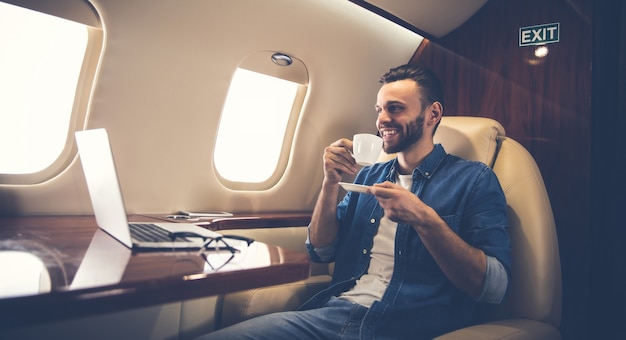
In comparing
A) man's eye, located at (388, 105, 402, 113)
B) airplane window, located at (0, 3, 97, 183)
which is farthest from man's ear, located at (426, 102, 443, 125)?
airplane window, located at (0, 3, 97, 183)

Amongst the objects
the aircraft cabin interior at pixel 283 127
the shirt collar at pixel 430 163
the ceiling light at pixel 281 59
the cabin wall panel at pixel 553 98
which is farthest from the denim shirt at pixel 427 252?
the ceiling light at pixel 281 59

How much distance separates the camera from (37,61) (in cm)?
180

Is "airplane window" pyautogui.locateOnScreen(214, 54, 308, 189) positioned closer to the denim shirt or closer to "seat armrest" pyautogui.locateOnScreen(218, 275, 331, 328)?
"seat armrest" pyautogui.locateOnScreen(218, 275, 331, 328)

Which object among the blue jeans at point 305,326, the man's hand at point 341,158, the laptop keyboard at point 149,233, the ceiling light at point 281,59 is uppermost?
the ceiling light at point 281,59

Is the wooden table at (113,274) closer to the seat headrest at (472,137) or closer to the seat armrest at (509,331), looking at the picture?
the seat armrest at (509,331)

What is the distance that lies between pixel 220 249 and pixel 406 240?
2.24 ft

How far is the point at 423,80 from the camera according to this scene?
174 centimetres

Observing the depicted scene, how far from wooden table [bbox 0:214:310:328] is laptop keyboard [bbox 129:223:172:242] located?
60 mm

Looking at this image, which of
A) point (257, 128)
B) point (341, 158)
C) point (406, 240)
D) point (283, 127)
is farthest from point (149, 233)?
point (257, 128)

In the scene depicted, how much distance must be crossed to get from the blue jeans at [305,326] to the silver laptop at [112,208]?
322mm

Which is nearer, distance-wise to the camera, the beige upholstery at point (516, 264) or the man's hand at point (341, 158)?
the beige upholstery at point (516, 264)

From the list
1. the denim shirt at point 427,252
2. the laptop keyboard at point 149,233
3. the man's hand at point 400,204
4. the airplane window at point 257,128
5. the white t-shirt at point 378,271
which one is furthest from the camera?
the airplane window at point 257,128

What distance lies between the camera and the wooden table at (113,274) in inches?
25.8

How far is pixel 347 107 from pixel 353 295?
4.60ft
